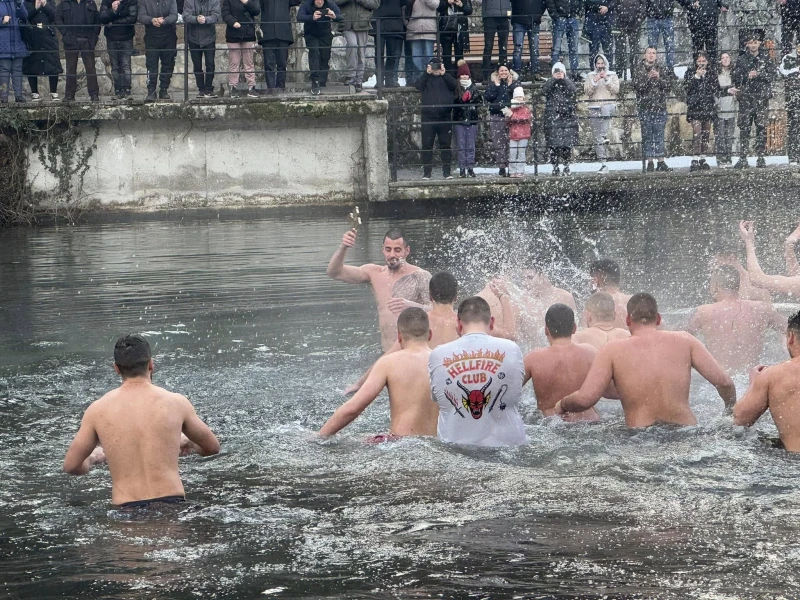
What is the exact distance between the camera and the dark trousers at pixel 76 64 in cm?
2116

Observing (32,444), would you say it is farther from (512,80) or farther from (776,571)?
(512,80)

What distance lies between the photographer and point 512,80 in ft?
67.1

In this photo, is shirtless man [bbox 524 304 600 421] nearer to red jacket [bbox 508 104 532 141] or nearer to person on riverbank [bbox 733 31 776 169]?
red jacket [bbox 508 104 532 141]

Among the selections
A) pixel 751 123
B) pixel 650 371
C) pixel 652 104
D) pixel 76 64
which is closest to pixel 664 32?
pixel 652 104

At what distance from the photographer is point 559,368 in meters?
9.05

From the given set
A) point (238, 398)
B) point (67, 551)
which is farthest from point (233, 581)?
point (238, 398)

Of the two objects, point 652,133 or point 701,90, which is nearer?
point 701,90

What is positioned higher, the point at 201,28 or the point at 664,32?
the point at 201,28

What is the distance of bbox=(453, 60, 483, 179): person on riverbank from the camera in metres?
20.9

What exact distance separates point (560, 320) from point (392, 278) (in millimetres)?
2616

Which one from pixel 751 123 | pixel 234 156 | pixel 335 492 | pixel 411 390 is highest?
pixel 751 123

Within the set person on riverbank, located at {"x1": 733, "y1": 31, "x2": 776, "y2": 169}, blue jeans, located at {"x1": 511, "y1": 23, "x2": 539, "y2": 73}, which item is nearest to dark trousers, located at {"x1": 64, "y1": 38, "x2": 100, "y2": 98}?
blue jeans, located at {"x1": 511, "y1": 23, "x2": 539, "y2": 73}

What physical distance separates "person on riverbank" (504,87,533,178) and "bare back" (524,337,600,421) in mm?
11578

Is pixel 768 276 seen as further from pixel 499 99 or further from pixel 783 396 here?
pixel 499 99
